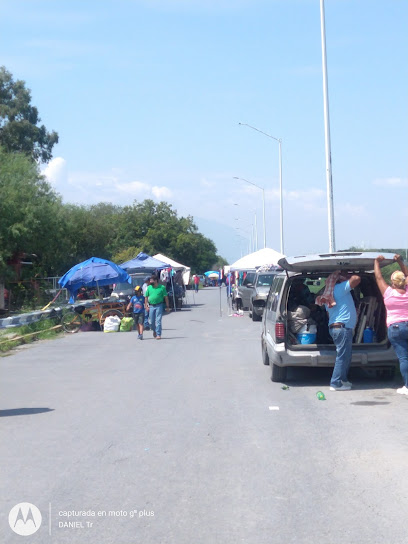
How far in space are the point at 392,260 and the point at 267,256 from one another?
25.0 metres

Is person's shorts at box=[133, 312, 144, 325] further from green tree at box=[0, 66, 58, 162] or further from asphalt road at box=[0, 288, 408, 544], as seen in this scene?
green tree at box=[0, 66, 58, 162]

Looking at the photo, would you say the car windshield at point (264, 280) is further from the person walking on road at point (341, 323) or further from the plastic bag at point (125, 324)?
the person walking on road at point (341, 323)

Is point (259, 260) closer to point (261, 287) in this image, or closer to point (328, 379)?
point (261, 287)

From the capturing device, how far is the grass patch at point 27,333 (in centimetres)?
1958

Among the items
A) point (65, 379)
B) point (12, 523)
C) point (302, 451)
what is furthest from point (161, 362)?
point (12, 523)

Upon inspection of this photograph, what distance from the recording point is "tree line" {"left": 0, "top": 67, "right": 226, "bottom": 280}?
3550cm

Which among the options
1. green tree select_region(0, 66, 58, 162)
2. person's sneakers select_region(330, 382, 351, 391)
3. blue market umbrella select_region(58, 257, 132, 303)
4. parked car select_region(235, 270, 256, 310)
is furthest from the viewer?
green tree select_region(0, 66, 58, 162)

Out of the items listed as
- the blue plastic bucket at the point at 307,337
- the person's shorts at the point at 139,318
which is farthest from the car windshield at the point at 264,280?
the blue plastic bucket at the point at 307,337

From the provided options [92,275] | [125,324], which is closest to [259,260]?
[92,275]

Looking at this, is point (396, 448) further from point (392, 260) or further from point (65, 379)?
point (65, 379)

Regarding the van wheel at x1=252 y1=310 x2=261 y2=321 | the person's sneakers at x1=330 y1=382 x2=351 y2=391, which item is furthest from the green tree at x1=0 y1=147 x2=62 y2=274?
the person's sneakers at x1=330 y1=382 x2=351 y2=391

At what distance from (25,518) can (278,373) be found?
674 centimetres

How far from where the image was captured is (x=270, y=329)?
12.4m

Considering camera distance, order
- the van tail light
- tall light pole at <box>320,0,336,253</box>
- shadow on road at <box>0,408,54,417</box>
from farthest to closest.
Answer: tall light pole at <box>320,0,336,253</box>, the van tail light, shadow on road at <box>0,408,54,417</box>
